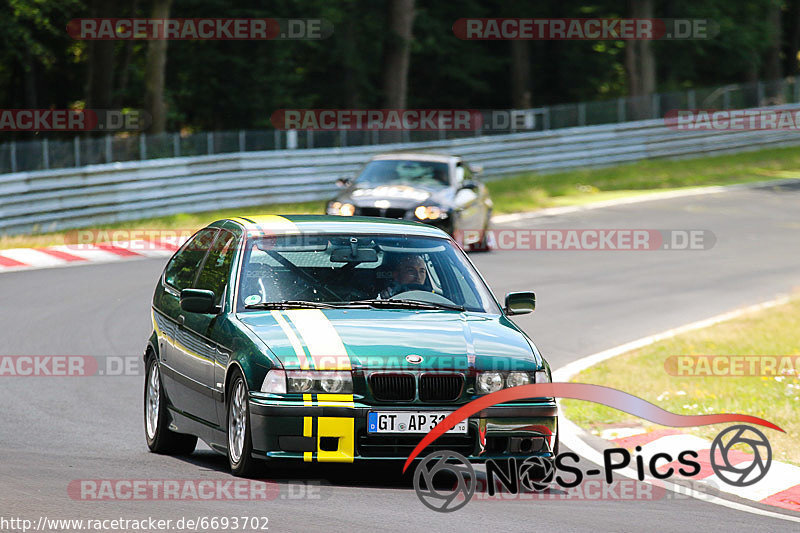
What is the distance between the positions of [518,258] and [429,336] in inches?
604

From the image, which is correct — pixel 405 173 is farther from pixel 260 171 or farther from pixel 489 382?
pixel 489 382

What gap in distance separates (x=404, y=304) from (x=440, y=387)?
105cm

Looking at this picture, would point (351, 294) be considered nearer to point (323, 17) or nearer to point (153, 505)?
point (153, 505)

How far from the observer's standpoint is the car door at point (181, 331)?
8.75 meters

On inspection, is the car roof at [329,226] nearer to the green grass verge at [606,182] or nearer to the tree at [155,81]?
the green grass verge at [606,182]

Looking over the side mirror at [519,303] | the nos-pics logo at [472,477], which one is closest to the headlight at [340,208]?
the side mirror at [519,303]

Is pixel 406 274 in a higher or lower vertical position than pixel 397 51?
lower

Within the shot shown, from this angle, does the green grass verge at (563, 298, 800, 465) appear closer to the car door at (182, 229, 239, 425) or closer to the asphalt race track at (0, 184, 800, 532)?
the asphalt race track at (0, 184, 800, 532)

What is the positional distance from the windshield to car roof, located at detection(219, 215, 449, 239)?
0.20ft

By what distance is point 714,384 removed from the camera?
13.1 metres

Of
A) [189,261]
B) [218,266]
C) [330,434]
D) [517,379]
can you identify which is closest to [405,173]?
[189,261]

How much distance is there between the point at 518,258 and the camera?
23.2 meters

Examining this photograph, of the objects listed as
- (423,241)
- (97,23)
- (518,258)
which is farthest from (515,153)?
(423,241)

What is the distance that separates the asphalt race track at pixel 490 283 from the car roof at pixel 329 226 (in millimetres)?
1528
